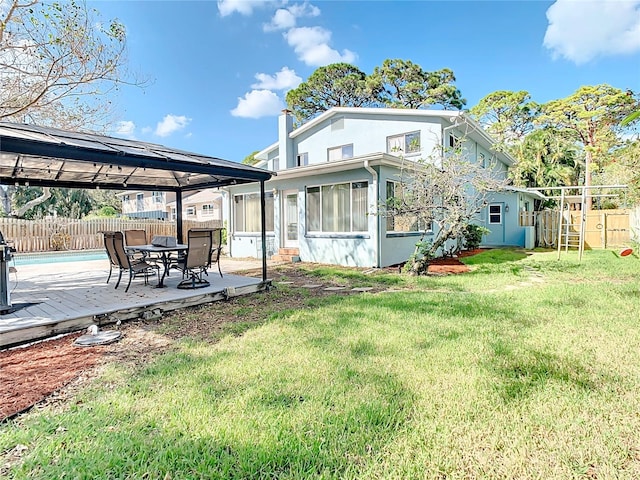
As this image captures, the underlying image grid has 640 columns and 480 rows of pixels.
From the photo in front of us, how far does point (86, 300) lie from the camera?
603cm

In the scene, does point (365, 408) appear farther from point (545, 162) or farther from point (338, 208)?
point (545, 162)

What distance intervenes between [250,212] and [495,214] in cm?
1311

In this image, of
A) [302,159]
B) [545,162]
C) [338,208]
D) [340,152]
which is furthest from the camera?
[545,162]

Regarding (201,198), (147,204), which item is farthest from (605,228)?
(147,204)

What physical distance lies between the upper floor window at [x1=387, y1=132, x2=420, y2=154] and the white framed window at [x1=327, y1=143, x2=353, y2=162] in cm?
197

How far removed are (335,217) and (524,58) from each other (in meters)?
12.9

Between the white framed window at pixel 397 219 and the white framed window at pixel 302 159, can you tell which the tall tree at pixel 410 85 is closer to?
the white framed window at pixel 302 159

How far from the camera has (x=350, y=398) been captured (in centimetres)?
287

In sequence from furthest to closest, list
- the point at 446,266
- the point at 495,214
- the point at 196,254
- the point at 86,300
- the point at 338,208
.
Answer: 1. the point at 495,214
2. the point at 338,208
3. the point at 446,266
4. the point at 196,254
5. the point at 86,300

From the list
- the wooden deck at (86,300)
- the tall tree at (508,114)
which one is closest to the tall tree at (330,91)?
the tall tree at (508,114)

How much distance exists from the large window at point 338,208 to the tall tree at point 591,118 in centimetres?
1807

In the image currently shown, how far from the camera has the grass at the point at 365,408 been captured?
2.14 metres

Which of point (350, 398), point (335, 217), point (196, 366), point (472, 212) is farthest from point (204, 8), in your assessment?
point (350, 398)

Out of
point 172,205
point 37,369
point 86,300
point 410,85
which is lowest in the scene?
point 37,369
